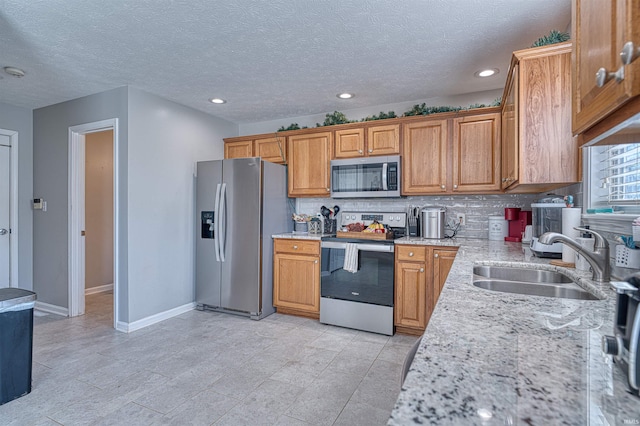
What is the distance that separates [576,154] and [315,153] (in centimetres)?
252

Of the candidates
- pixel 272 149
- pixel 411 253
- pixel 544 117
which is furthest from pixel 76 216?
pixel 544 117

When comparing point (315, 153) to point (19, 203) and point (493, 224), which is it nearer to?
point (493, 224)

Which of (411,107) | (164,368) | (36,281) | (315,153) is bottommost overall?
(164,368)

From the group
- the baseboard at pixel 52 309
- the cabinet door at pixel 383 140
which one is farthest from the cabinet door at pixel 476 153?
the baseboard at pixel 52 309

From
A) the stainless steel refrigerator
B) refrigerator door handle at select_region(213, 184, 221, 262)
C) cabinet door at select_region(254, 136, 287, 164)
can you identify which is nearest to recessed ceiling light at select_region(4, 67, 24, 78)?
the stainless steel refrigerator

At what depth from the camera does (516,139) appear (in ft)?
6.38

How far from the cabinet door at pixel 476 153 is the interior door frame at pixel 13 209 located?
4982mm

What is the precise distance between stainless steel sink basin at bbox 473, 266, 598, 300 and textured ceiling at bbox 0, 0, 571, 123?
1.58 m

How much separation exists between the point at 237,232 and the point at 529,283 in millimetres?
2829

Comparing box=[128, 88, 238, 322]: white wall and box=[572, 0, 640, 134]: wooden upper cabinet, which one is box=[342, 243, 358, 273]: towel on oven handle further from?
box=[572, 0, 640, 134]: wooden upper cabinet

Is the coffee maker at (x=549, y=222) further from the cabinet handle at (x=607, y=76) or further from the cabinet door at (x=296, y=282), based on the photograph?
the cabinet door at (x=296, y=282)

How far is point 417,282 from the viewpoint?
300cm

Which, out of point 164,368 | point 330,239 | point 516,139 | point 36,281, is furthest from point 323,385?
point 36,281

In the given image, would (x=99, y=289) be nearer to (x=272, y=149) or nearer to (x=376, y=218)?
(x=272, y=149)
